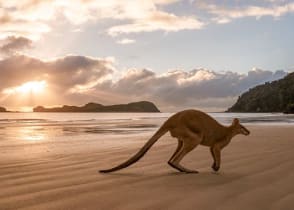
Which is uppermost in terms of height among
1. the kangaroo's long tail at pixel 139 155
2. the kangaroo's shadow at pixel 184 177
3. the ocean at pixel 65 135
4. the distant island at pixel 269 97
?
the distant island at pixel 269 97

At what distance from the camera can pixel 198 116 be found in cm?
495

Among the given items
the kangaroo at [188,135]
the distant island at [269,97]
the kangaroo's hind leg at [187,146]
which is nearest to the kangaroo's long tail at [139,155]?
the kangaroo at [188,135]

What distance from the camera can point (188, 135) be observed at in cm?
484

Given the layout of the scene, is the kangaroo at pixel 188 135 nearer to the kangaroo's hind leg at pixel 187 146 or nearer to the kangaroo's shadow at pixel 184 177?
the kangaroo's hind leg at pixel 187 146

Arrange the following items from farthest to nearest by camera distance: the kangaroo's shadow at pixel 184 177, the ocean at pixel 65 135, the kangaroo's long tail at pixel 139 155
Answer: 1. the ocean at pixel 65 135
2. the kangaroo's long tail at pixel 139 155
3. the kangaroo's shadow at pixel 184 177

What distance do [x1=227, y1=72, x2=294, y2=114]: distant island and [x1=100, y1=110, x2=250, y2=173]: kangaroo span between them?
3650 inches

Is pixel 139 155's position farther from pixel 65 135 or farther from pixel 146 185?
pixel 65 135

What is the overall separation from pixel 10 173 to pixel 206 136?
2.33m

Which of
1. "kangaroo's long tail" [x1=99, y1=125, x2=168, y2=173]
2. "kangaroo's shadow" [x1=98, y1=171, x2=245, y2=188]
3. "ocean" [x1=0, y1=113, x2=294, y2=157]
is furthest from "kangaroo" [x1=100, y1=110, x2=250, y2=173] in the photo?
"ocean" [x1=0, y1=113, x2=294, y2=157]

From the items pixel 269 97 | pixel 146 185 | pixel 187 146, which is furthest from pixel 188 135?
pixel 269 97

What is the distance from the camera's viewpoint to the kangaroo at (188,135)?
4.79 metres

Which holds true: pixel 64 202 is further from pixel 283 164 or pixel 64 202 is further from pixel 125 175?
pixel 283 164

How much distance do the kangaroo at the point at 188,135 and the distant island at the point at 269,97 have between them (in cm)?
9271

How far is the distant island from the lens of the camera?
103 meters
